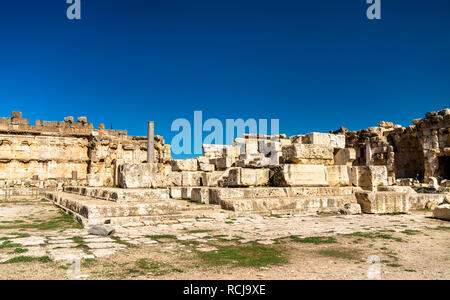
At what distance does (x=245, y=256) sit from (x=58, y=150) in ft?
93.8

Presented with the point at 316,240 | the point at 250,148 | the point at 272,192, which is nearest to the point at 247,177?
the point at 272,192

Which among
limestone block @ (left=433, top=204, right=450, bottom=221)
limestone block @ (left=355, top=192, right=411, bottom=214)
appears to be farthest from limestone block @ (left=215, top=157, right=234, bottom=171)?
limestone block @ (left=433, top=204, right=450, bottom=221)

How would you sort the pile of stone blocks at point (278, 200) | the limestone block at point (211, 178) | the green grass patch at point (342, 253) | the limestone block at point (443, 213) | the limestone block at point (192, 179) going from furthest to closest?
the limestone block at point (192, 179)
the limestone block at point (211, 178)
the pile of stone blocks at point (278, 200)
the limestone block at point (443, 213)
the green grass patch at point (342, 253)

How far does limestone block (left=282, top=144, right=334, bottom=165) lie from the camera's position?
10180mm

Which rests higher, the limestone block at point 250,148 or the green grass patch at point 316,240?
the limestone block at point 250,148

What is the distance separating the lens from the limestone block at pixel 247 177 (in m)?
9.65

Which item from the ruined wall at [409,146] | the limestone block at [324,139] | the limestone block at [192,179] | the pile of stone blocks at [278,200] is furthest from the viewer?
the ruined wall at [409,146]

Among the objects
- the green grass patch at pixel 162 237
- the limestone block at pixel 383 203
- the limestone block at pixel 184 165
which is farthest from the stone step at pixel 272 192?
the limestone block at pixel 184 165

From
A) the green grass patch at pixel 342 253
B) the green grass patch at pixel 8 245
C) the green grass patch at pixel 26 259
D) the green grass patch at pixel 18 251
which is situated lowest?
the green grass patch at pixel 342 253

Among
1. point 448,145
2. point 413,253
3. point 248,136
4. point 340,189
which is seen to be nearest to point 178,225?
point 413,253

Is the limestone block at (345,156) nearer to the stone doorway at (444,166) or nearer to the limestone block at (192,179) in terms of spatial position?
the limestone block at (192,179)

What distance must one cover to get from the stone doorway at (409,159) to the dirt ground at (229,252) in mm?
24500

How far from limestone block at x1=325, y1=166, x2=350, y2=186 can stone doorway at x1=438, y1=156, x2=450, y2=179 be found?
63.0ft

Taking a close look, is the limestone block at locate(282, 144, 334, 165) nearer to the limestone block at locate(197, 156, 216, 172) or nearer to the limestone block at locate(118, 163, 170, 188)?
the limestone block at locate(118, 163, 170, 188)
